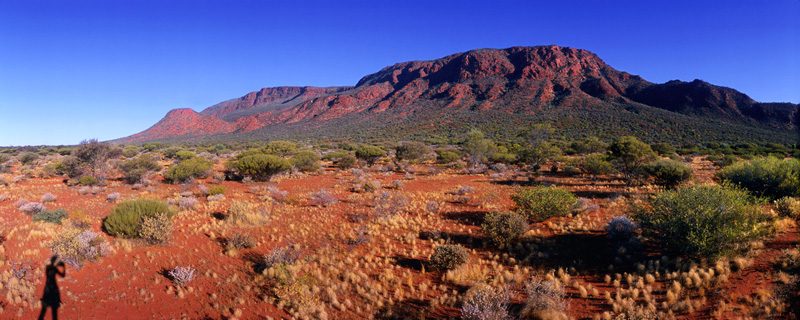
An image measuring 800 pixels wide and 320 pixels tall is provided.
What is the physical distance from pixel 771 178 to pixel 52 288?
21.1 meters

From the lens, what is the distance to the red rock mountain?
227ft

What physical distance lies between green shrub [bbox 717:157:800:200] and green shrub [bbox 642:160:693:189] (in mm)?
3648

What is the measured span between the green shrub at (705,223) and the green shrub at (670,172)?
9.34 meters

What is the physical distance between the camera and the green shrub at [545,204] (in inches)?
419

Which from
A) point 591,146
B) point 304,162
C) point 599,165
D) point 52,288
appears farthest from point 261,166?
point 591,146

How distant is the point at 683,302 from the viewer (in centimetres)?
498

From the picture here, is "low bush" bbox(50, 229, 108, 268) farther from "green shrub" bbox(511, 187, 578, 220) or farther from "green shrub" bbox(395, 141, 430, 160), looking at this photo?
"green shrub" bbox(395, 141, 430, 160)

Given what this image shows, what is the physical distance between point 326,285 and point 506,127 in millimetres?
64591

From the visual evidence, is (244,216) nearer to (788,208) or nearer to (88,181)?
(88,181)

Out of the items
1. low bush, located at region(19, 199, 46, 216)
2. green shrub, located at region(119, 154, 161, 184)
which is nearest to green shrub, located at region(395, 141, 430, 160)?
green shrub, located at region(119, 154, 161, 184)

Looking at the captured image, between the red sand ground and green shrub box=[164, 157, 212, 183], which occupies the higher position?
green shrub box=[164, 157, 212, 183]

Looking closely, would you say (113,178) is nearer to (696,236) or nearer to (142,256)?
(142,256)

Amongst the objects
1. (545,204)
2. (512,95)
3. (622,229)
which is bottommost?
(622,229)

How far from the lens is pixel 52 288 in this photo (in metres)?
6.29
